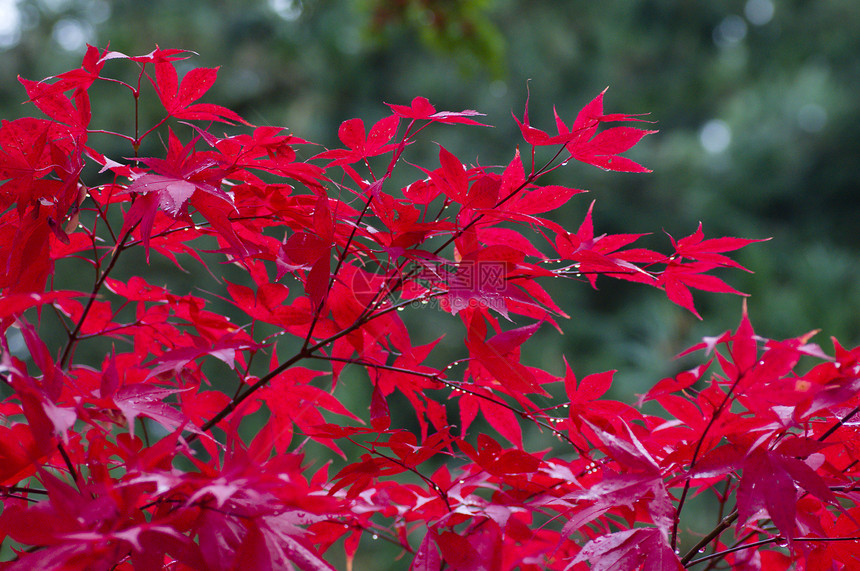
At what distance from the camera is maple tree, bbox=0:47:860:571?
0.39m

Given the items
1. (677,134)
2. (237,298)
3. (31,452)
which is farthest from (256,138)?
(677,134)

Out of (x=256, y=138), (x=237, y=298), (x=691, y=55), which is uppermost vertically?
(x=256, y=138)

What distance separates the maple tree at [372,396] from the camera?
39 centimetres

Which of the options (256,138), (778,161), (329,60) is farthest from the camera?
(778,161)

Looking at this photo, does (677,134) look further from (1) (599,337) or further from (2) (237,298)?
(2) (237,298)

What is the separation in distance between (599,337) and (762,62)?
2854 millimetres

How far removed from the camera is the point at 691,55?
194 inches

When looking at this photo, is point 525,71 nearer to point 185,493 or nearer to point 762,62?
point 762,62

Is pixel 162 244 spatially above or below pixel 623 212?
above

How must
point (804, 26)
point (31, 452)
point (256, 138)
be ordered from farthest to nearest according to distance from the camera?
point (804, 26), point (256, 138), point (31, 452)

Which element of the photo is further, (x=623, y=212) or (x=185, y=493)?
(x=623, y=212)

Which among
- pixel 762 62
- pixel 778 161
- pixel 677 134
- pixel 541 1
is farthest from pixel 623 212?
pixel 762 62

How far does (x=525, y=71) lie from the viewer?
12.1ft

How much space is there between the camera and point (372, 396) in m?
0.55
